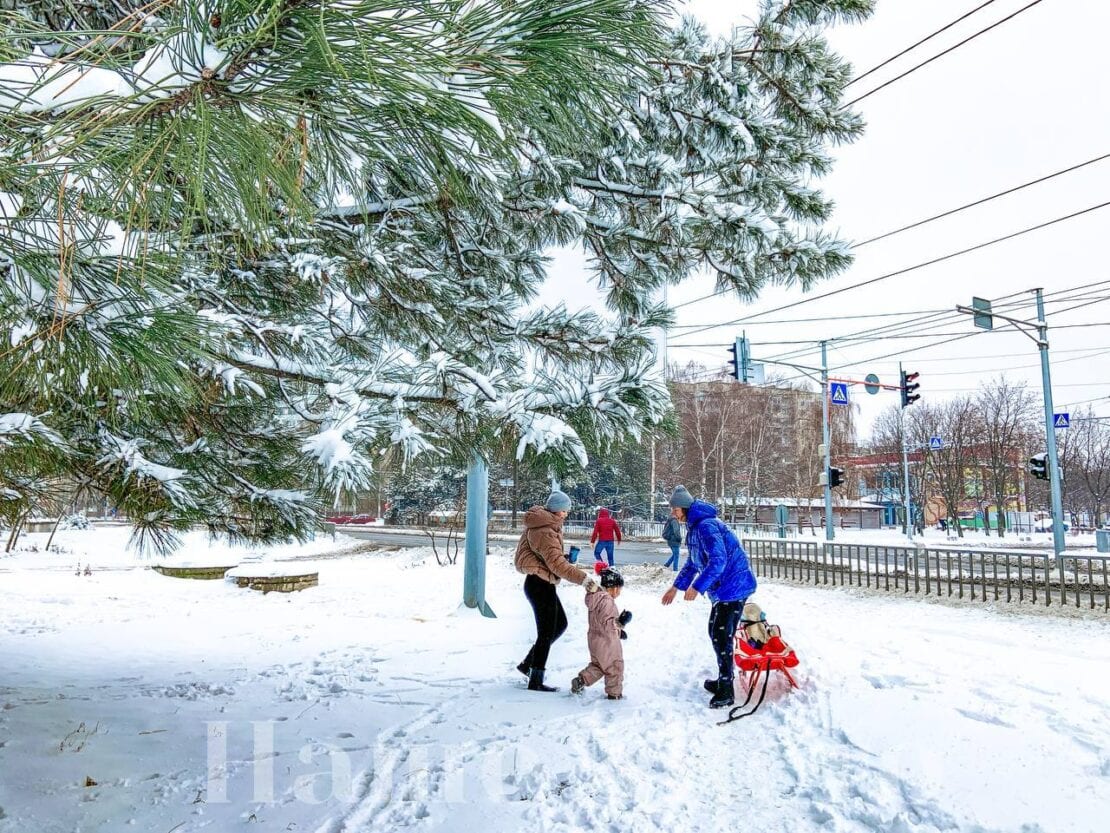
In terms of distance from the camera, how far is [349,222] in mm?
3738

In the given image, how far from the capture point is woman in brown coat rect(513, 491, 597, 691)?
508 cm

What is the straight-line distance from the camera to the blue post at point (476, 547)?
8.99 metres

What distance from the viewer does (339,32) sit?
3.66 ft

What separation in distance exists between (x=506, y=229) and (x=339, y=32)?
3054mm

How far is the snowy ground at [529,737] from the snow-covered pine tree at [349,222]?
1353 millimetres

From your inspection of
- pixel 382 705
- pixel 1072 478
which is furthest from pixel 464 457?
pixel 1072 478

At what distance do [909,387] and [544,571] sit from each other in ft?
67.4

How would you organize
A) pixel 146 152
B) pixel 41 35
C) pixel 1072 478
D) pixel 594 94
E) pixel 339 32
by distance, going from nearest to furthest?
pixel 41 35
pixel 339 32
pixel 146 152
pixel 594 94
pixel 1072 478

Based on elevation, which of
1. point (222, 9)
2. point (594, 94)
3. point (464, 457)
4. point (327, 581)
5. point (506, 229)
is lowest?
point (327, 581)

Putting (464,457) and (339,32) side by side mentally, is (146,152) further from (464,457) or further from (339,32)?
(464,457)

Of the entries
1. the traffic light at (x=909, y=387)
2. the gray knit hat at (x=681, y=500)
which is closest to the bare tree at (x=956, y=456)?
the traffic light at (x=909, y=387)

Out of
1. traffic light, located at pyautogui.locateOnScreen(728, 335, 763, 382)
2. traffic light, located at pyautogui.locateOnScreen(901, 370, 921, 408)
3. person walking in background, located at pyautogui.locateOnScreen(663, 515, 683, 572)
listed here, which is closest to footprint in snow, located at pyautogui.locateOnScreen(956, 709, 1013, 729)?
person walking in background, located at pyautogui.locateOnScreen(663, 515, 683, 572)

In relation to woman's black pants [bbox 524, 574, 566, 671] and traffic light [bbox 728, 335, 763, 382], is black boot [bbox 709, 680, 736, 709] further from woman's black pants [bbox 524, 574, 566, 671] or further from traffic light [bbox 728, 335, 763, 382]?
traffic light [bbox 728, 335, 763, 382]

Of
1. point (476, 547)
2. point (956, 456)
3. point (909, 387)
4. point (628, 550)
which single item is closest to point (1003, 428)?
point (956, 456)
